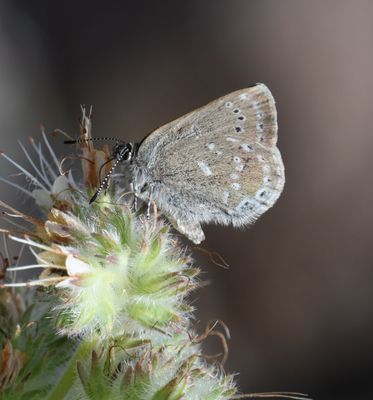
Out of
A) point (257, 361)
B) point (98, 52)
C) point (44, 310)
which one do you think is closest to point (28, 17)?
point (98, 52)

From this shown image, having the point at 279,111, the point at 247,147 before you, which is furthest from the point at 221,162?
the point at 279,111

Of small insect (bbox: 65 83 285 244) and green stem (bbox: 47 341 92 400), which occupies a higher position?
small insect (bbox: 65 83 285 244)

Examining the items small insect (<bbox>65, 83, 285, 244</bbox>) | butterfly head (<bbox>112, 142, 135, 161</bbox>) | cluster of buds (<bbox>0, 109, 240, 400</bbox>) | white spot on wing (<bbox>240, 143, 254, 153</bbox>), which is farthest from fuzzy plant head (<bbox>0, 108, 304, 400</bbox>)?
white spot on wing (<bbox>240, 143, 254, 153</bbox>)

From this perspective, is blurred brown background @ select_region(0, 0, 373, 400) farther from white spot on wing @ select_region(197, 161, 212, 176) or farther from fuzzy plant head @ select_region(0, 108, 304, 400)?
fuzzy plant head @ select_region(0, 108, 304, 400)

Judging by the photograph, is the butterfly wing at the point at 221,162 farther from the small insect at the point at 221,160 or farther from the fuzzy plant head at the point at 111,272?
the fuzzy plant head at the point at 111,272

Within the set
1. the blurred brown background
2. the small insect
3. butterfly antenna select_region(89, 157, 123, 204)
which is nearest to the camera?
butterfly antenna select_region(89, 157, 123, 204)

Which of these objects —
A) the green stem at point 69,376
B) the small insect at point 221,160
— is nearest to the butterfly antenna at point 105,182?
the small insect at point 221,160
